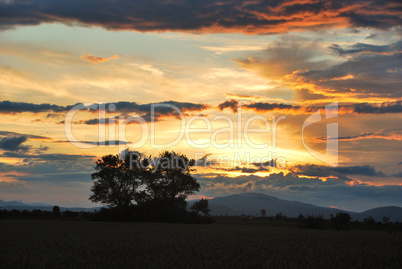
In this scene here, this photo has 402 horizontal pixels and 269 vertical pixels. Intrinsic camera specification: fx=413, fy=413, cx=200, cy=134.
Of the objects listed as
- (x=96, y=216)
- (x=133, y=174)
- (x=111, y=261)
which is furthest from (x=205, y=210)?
(x=111, y=261)

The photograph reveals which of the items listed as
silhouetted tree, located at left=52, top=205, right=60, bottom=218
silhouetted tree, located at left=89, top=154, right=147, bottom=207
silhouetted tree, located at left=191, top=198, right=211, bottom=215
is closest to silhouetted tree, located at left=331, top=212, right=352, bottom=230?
silhouetted tree, located at left=191, top=198, right=211, bottom=215

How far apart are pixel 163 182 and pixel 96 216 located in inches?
600

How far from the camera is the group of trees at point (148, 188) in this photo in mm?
78062

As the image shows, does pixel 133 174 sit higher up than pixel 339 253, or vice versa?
pixel 133 174

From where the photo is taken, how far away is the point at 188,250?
27.0 m

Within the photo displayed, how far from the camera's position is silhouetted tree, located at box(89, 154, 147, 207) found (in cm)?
8124

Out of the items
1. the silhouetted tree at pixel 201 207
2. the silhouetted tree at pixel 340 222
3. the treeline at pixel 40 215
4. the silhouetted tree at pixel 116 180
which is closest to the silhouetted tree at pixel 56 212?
the treeline at pixel 40 215

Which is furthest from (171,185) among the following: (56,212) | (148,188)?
(56,212)

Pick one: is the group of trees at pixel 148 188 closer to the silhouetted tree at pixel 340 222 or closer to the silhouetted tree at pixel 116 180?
the silhouetted tree at pixel 116 180

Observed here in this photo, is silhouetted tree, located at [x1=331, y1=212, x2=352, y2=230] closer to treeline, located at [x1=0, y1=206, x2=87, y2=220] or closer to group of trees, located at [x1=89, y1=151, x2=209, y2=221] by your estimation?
group of trees, located at [x1=89, y1=151, x2=209, y2=221]

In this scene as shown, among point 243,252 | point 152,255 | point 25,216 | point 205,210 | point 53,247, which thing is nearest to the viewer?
point 152,255

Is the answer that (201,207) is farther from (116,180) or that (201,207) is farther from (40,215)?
(40,215)

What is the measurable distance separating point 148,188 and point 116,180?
6731 millimetres

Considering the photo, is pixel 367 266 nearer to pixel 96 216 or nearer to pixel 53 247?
pixel 53 247
